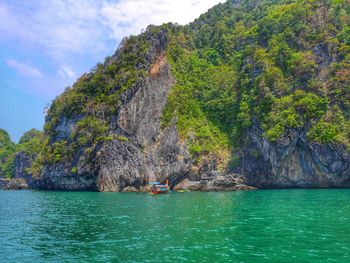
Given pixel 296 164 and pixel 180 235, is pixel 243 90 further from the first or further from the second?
pixel 180 235

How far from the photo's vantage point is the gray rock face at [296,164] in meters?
63.1

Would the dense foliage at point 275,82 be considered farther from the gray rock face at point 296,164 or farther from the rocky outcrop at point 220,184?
the rocky outcrop at point 220,184

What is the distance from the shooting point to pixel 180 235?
23.4m

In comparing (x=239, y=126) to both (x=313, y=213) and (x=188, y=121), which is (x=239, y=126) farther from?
(x=313, y=213)

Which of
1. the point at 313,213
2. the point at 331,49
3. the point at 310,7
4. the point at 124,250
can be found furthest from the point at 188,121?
the point at 124,250

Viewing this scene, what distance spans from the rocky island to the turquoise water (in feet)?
100

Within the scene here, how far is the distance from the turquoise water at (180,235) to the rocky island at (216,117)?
100ft

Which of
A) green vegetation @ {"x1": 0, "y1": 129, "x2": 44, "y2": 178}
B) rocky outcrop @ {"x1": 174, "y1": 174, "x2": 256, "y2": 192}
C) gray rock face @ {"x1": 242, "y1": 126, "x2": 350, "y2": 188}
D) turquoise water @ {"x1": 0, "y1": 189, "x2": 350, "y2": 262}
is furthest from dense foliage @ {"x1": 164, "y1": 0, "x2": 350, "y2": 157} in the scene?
green vegetation @ {"x1": 0, "y1": 129, "x2": 44, "y2": 178}

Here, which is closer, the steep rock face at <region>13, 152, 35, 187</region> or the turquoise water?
the turquoise water

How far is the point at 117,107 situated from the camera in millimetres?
72938

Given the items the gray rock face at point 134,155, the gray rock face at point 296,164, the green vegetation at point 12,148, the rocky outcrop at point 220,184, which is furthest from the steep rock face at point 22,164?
the gray rock face at point 296,164

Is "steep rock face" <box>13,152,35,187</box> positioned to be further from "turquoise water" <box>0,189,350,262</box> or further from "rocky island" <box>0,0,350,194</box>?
"turquoise water" <box>0,189,350,262</box>

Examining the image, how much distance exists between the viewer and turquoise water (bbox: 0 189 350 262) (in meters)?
18.4

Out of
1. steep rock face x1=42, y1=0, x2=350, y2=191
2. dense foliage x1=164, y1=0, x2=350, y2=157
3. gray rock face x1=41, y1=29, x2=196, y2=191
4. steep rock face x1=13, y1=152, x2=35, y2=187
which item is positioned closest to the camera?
steep rock face x1=42, y1=0, x2=350, y2=191
